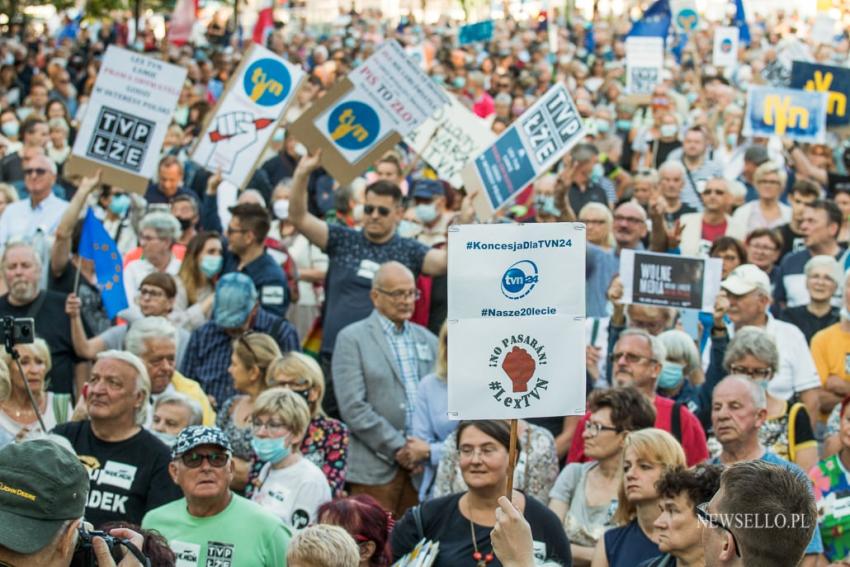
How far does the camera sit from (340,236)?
9422mm

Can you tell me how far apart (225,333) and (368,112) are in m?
2.14

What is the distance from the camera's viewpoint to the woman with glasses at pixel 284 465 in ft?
22.6

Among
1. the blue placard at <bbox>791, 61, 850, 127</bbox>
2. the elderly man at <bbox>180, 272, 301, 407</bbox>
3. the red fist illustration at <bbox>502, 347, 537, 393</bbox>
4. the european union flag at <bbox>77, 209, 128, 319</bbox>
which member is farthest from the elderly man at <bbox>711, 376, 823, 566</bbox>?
the blue placard at <bbox>791, 61, 850, 127</bbox>

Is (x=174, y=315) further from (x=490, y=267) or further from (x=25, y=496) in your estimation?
(x=25, y=496)

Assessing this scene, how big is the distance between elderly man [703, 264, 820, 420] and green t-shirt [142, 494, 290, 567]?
3358 mm

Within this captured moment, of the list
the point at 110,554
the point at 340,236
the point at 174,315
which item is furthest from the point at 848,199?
the point at 110,554

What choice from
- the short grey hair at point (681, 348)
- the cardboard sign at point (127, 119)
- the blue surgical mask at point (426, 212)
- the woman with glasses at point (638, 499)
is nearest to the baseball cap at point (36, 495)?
the woman with glasses at point (638, 499)

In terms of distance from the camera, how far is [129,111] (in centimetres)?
1030

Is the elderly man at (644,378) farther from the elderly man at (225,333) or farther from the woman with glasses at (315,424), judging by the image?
the elderly man at (225,333)

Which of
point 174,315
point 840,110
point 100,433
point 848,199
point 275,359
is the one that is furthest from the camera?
point 840,110

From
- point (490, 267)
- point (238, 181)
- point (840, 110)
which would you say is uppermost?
point (840, 110)

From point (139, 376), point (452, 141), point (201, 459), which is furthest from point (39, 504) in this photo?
point (452, 141)

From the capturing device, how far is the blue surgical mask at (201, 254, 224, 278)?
995 cm

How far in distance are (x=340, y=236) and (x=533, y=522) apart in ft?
12.4
